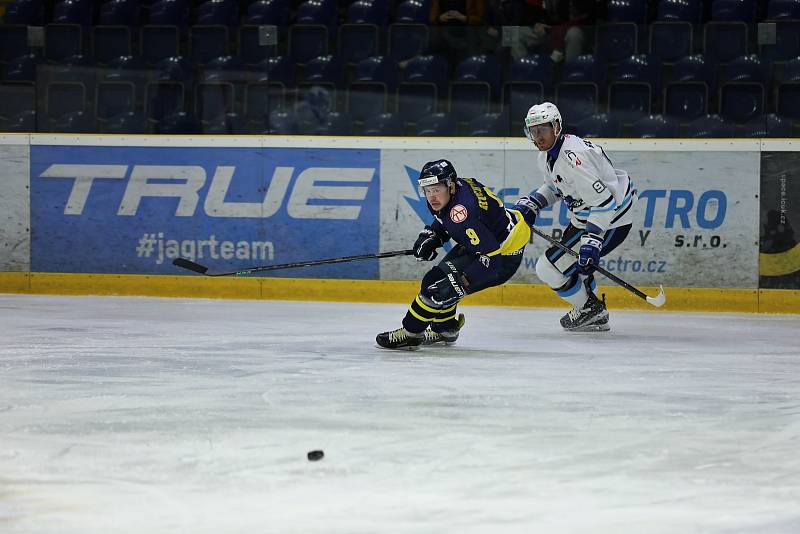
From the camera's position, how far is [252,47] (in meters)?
9.31

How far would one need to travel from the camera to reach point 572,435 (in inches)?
155

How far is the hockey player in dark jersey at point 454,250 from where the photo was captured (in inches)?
238

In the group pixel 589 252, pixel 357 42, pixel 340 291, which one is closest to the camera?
pixel 589 252

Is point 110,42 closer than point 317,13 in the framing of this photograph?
Yes

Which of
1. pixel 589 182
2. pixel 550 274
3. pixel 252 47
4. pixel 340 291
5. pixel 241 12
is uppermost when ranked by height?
pixel 241 12

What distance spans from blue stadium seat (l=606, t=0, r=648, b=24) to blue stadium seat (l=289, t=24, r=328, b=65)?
220cm

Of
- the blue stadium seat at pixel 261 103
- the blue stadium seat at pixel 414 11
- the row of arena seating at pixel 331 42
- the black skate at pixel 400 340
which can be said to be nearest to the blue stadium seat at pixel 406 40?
the row of arena seating at pixel 331 42

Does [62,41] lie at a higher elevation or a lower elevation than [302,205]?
higher

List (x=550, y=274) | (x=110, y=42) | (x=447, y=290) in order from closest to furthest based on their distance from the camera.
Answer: (x=447, y=290), (x=550, y=274), (x=110, y=42)

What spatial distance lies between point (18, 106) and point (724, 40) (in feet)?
17.2

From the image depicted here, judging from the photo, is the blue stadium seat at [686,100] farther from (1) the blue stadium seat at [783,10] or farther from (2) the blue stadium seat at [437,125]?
(2) the blue stadium seat at [437,125]

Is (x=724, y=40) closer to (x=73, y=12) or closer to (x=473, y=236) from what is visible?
(x=473, y=236)

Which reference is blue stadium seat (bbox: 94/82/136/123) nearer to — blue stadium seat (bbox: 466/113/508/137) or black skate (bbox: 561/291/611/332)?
blue stadium seat (bbox: 466/113/508/137)

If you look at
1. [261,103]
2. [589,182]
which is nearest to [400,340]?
[589,182]
